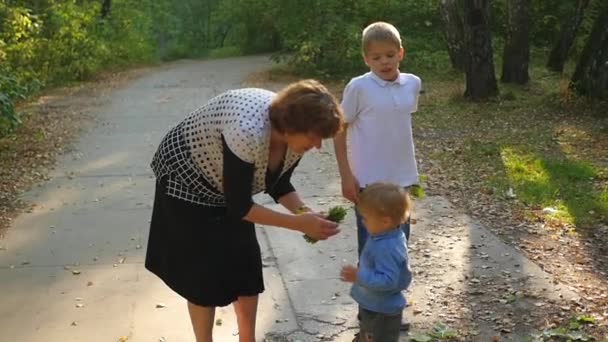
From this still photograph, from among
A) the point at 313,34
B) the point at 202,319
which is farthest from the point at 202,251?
the point at 313,34

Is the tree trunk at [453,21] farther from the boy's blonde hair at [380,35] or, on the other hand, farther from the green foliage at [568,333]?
the boy's blonde hair at [380,35]

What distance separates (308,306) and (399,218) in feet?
5.24

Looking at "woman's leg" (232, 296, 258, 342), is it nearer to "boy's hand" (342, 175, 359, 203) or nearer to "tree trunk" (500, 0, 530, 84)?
"boy's hand" (342, 175, 359, 203)

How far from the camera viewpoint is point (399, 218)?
299cm

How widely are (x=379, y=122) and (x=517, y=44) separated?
34.6ft

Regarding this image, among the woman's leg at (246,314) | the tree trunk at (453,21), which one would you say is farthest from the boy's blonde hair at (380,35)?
the tree trunk at (453,21)

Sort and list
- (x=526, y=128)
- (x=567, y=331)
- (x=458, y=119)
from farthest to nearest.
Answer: (x=458, y=119), (x=526, y=128), (x=567, y=331)

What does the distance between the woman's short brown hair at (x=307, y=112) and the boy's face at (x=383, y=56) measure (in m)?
1.00

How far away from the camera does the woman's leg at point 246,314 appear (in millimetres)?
3371

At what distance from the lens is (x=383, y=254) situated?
2988 millimetres

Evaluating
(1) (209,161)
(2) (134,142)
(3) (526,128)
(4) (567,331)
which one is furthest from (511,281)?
(2) (134,142)

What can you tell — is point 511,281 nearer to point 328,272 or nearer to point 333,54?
point 328,272

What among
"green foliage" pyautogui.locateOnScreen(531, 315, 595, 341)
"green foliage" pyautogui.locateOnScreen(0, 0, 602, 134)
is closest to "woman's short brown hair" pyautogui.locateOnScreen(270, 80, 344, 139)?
"green foliage" pyautogui.locateOnScreen(531, 315, 595, 341)

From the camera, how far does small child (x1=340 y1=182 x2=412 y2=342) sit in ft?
9.73
